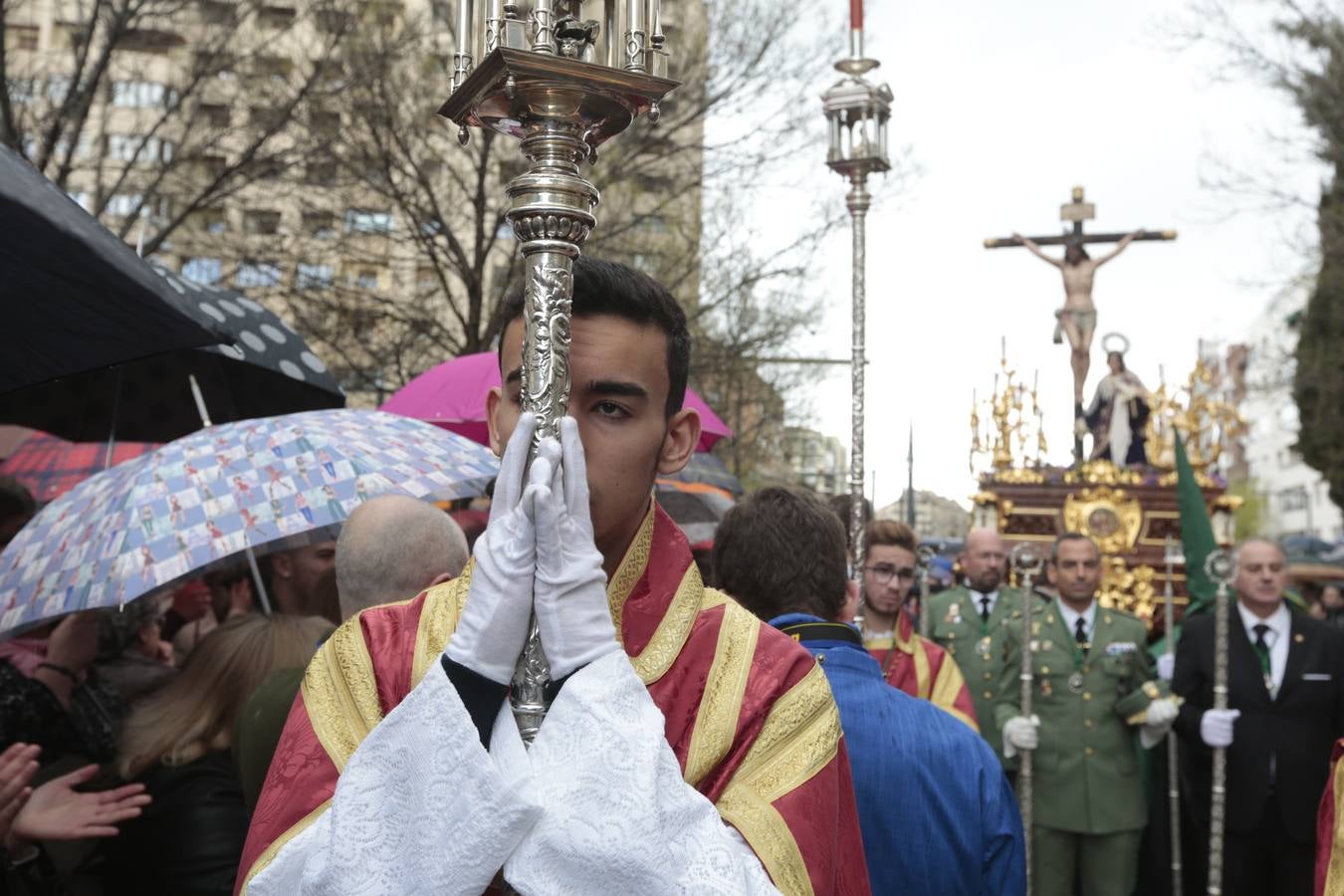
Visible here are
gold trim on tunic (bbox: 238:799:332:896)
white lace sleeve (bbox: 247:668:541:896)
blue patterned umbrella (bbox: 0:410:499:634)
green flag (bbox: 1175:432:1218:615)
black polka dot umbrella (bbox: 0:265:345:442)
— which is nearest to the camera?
white lace sleeve (bbox: 247:668:541:896)

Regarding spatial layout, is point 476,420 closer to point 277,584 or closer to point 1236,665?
point 277,584

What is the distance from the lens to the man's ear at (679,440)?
7.15 feet

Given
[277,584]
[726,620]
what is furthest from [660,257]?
[726,620]

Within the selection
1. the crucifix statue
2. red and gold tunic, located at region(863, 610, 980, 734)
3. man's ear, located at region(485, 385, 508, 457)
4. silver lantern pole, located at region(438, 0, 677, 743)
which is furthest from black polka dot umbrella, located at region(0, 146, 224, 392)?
the crucifix statue

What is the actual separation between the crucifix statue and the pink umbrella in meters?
13.0

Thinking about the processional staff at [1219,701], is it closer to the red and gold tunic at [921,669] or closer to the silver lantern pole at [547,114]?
the red and gold tunic at [921,669]

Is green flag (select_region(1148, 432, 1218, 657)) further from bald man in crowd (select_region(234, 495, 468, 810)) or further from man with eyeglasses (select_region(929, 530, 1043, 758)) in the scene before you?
bald man in crowd (select_region(234, 495, 468, 810))

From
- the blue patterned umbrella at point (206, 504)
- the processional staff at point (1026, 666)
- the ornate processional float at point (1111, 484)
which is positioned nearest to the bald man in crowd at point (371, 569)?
the blue patterned umbrella at point (206, 504)

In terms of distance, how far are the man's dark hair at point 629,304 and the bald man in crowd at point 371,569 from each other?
129 centimetres

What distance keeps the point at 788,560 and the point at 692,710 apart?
4.66ft

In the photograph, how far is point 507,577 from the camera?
5.87ft

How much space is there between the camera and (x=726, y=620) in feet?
7.21

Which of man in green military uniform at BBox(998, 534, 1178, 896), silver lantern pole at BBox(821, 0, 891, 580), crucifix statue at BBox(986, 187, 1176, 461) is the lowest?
man in green military uniform at BBox(998, 534, 1178, 896)

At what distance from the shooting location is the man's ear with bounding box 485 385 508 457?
2.10 metres
